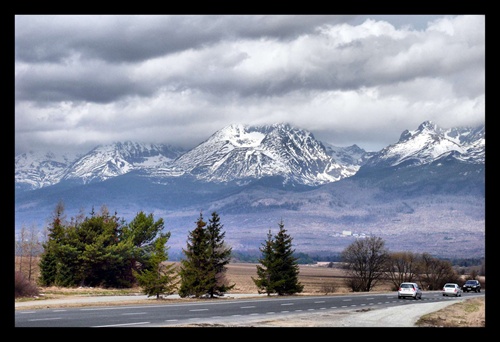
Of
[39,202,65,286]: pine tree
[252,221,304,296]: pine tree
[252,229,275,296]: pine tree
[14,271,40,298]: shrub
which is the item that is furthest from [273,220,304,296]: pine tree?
[14,271,40,298]: shrub

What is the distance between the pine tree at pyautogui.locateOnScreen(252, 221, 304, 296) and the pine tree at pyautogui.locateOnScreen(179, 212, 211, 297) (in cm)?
1070

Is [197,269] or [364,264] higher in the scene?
[197,269]

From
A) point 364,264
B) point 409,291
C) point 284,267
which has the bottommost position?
point 364,264

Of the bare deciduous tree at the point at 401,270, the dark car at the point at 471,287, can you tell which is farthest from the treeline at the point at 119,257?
the bare deciduous tree at the point at 401,270

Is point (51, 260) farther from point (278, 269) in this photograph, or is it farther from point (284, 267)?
point (284, 267)

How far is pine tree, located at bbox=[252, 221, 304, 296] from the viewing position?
66.9 meters

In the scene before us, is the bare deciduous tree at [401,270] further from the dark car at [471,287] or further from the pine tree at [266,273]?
the pine tree at [266,273]

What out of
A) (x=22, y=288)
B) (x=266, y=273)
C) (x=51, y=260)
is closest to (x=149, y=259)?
(x=51, y=260)

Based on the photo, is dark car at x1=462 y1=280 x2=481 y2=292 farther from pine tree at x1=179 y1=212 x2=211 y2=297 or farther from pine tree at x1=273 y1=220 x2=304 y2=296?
pine tree at x1=179 y1=212 x2=211 y2=297

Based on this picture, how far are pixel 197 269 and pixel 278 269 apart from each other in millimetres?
12724

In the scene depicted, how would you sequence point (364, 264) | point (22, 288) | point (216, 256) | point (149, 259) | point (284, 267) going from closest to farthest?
point (22, 288), point (216, 256), point (284, 267), point (149, 259), point (364, 264)

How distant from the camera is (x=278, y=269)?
221 ft
